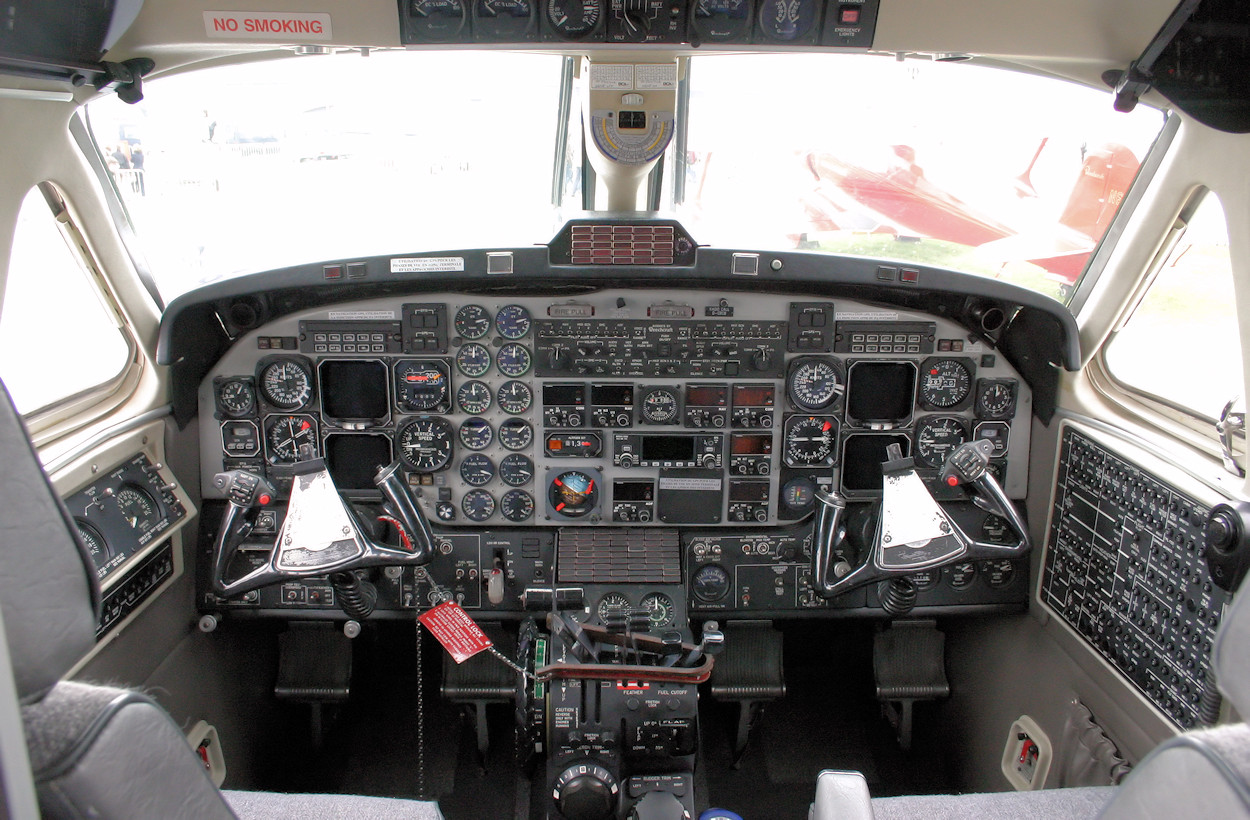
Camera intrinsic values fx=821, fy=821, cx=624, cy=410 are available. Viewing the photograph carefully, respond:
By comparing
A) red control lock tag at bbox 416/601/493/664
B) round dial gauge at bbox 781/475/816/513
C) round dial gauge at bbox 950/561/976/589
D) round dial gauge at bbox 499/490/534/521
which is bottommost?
red control lock tag at bbox 416/601/493/664

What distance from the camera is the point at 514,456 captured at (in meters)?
3.26

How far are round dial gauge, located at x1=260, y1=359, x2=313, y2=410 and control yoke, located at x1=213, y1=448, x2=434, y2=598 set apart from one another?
0.37 m

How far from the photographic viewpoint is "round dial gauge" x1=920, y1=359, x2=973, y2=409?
3182 millimetres

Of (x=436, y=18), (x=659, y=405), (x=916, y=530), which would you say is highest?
(x=436, y=18)

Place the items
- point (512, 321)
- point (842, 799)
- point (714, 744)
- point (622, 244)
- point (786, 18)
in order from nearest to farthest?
point (842, 799) → point (786, 18) → point (622, 244) → point (512, 321) → point (714, 744)

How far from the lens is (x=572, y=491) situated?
3.29 metres

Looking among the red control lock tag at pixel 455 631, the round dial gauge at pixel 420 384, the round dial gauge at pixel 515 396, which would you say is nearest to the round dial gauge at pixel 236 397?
the round dial gauge at pixel 420 384

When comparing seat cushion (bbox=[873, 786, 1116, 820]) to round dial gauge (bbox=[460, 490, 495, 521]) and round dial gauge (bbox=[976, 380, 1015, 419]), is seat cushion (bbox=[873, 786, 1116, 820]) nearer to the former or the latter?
round dial gauge (bbox=[976, 380, 1015, 419])

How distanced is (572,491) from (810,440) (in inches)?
38.0

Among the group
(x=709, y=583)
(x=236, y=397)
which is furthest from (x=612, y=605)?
(x=236, y=397)

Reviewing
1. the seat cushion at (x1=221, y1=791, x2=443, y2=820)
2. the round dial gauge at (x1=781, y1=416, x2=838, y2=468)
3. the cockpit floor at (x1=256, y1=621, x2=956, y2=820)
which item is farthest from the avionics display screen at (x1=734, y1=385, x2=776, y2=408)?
the seat cushion at (x1=221, y1=791, x2=443, y2=820)

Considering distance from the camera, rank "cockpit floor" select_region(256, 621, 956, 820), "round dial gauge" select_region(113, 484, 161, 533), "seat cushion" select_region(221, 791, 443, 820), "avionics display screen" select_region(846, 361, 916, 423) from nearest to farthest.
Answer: "seat cushion" select_region(221, 791, 443, 820), "round dial gauge" select_region(113, 484, 161, 533), "avionics display screen" select_region(846, 361, 916, 423), "cockpit floor" select_region(256, 621, 956, 820)

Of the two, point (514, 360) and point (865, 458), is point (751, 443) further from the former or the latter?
point (514, 360)

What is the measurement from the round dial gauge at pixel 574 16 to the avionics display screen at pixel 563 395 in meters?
1.29
